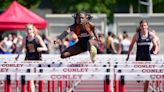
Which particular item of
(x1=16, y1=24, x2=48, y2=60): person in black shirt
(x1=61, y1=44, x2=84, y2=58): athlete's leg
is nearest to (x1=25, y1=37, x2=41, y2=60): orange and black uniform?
(x1=16, y1=24, x2=48, y2=60): person in black shirt

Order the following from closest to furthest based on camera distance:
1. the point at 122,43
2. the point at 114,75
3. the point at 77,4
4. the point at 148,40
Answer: the point at 114,75 < the point at 148,40 < the point at 122,43 < the point at 77,4

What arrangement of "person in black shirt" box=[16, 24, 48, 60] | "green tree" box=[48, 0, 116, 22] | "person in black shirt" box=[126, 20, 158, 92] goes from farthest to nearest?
"green tree" box=[48, 0, 116, 22] → "person in black shirt" box=[16, 24, 48, 60] → "person in black shirt" box=[126, 20, 158, 92]

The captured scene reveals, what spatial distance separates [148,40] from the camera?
15070mm

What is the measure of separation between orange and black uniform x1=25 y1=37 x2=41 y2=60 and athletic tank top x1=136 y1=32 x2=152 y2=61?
2.47 meters

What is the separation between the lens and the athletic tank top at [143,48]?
49.5 feet

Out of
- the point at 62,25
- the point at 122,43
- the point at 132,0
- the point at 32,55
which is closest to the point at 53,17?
the point at 62,25

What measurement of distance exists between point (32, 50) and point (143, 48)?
2.73m

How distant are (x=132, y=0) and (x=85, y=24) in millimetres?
47037

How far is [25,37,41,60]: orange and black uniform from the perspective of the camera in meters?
15.5

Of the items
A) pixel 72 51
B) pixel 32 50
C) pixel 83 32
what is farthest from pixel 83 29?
pixel 32 50

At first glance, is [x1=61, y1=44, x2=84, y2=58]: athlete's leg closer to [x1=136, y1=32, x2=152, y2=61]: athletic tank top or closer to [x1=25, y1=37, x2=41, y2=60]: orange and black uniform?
[x1=25, y1=37, x2=41, y2=60]: orange and black uniform

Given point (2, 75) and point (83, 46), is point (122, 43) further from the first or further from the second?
point (2, 75)

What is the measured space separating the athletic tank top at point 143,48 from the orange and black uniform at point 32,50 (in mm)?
2466

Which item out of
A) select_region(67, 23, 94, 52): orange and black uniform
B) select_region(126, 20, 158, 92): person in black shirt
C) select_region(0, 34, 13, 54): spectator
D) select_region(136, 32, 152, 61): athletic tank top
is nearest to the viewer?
select_region(126, 20, 158, 92): person in black shirt
